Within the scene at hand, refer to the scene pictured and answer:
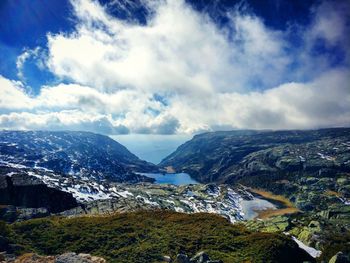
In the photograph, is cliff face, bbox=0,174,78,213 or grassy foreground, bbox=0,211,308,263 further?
cliff face, bbox=0,174,78,213

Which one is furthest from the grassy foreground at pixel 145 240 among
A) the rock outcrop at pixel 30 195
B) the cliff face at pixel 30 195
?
the cliff face at pixel 30 195

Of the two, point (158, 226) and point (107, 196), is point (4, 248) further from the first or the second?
point (107, 196)

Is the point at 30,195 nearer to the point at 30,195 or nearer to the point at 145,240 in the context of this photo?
the point at 30,195

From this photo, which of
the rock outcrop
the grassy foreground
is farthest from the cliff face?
the grassy foreground

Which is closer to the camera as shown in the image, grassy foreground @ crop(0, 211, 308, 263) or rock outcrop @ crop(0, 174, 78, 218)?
grassy foreground @ crop(0, 211, 308, 263)

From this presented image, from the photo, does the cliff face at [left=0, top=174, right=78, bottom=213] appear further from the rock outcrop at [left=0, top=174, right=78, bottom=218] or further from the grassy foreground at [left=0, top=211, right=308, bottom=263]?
the grassy foreground at [left=0, top=211, right=308, bottom=263]
